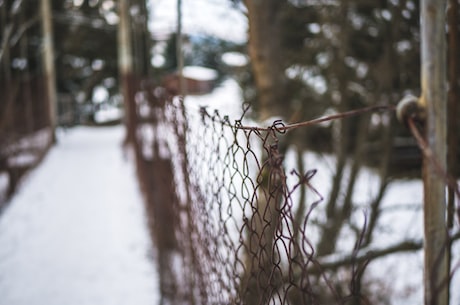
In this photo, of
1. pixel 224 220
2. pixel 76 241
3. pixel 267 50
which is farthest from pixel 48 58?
pixel 224 220

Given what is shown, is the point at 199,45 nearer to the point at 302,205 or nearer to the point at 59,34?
the point at 302,205

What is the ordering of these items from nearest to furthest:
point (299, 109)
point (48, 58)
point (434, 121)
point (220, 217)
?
point (434, 121)
point (220, 217)
point (299, 109)
point (48, 58)

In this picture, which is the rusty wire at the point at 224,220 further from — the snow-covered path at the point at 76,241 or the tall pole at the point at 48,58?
the tall pole at the point at 48,58

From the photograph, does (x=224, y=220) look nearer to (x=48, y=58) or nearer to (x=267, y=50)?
(x=267, y=50)

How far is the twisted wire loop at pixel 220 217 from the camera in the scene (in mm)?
1184

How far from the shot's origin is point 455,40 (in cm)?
214

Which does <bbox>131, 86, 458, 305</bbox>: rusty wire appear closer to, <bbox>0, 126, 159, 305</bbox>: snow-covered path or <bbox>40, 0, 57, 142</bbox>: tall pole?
<bbox>0, 126, 159, 305</bbox>: snow-covered path

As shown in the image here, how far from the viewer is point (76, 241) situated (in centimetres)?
584

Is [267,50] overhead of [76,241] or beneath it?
overhead

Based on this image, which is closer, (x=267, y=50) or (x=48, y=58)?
(x=267, y=50)

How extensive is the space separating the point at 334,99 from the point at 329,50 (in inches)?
32.8

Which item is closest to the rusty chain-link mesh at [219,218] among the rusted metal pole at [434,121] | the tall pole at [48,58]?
the rusted metal pole at [434,121]

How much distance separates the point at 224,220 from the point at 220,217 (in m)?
0.98

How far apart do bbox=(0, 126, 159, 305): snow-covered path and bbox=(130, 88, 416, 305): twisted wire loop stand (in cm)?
76
